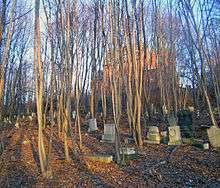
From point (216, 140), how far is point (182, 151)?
182 centimetres

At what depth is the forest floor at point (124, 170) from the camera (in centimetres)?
740

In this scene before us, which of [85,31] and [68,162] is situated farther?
[85,31]

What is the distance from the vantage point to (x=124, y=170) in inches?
338

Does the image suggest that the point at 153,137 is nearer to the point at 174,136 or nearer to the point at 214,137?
the point at 174,136

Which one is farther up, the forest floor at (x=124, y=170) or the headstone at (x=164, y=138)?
the headstone at (x=164, y=138)

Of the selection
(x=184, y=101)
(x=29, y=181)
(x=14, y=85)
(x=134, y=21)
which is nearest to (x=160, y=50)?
(x=184, y=101)

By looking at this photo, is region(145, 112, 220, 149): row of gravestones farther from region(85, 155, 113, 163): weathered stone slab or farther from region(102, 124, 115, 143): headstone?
region(85, 155, 113, 163): weathered stone slab

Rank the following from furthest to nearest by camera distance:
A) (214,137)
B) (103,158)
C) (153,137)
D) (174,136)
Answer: (153,137), (174,136), (214,137), (103,158)

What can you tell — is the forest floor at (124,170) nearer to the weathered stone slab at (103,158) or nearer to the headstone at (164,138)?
the weathered stone slab at (103,158)

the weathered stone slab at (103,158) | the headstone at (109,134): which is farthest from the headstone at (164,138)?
the weathered stone slab at (103,158)

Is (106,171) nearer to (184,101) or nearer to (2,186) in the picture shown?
(2,186)

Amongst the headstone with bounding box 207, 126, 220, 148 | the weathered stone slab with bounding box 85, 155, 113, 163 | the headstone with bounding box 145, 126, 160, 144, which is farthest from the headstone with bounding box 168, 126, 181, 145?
the weathered stone slab with bounding box 85, 155, 113, 163

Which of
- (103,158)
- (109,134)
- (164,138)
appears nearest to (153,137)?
(164,138)

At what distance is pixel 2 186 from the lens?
7.23 metres
